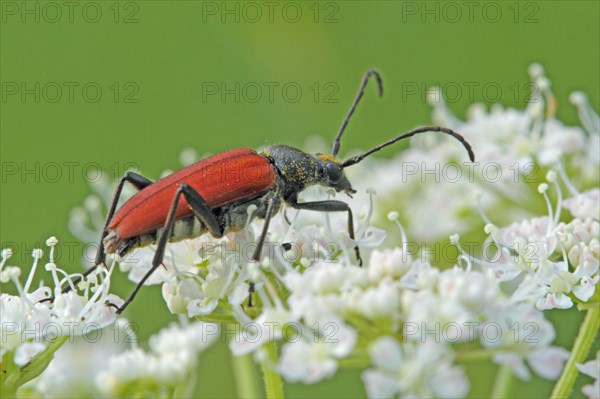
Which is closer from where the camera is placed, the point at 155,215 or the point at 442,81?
the point at 155,215

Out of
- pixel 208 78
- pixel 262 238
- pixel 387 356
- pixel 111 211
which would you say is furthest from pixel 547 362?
pixel 208 78

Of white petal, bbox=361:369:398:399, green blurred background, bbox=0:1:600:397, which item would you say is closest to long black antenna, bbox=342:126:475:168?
white petal, bbox=361:369:398:399

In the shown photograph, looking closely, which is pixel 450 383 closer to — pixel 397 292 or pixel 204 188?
pixel 397 292

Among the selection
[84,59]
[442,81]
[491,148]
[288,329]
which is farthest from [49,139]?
[288,329]

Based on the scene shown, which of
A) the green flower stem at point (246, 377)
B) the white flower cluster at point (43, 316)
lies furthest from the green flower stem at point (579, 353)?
the white flower cluster at point (43, 316)

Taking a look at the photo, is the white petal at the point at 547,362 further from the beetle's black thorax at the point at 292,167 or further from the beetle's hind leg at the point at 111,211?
the beetle's hind leg at the point at 111,211

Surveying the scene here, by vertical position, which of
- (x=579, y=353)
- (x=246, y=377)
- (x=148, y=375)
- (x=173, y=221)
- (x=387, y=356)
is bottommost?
(x=246, y=377)

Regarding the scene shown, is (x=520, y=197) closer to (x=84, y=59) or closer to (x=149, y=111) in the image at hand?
(x=149, y=111)
